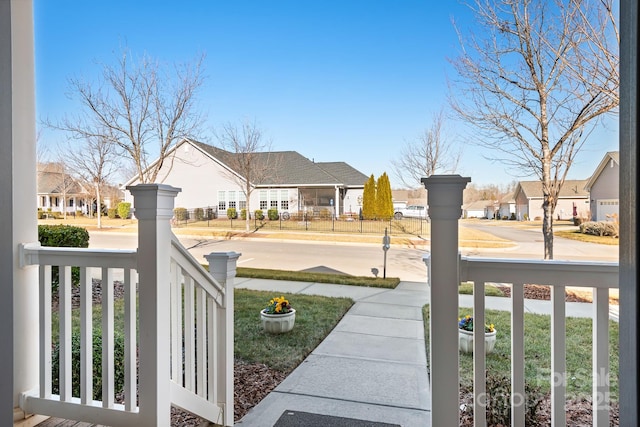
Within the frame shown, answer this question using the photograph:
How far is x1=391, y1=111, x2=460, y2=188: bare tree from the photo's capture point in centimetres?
314

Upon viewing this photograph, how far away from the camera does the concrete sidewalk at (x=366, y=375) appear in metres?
1.96

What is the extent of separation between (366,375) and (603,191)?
198 cm

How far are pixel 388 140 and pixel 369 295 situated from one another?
1.88 metres

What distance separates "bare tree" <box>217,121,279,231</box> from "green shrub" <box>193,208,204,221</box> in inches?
19.1

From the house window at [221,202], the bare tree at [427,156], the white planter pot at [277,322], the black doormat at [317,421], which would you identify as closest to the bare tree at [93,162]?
the house window at [221,202]

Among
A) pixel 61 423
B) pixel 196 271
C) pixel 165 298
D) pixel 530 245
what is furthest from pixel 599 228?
pixel 61 423

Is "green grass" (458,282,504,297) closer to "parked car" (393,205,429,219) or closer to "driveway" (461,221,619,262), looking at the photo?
"driveway" (461,221,619,262)

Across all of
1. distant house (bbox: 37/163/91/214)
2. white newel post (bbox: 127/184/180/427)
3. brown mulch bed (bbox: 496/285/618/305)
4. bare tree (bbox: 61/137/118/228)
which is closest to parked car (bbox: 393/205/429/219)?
brown mulch bed (bbox: 496/285/618/305)

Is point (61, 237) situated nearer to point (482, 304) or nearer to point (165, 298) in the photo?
point (165, 298)

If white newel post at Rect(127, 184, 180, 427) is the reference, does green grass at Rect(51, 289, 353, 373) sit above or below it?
below

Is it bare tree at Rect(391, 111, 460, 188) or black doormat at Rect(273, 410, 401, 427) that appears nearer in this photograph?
black doormat at Rect(273, 410, 401, 427)

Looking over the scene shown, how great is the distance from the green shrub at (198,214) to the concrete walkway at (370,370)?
6.00ft

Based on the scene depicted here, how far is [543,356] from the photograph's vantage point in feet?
7.98

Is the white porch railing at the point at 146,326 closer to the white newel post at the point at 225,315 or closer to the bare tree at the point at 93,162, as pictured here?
the white newel post at the point at 225,315
